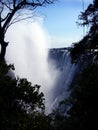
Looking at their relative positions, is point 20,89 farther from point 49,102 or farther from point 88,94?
point 49,102

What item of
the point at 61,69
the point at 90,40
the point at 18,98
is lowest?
the point at 18,98

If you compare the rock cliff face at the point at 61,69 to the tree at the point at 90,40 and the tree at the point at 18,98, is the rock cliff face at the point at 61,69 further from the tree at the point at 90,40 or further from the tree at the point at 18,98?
the tree at the point at 18,98

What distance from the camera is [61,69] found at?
54.8 metres

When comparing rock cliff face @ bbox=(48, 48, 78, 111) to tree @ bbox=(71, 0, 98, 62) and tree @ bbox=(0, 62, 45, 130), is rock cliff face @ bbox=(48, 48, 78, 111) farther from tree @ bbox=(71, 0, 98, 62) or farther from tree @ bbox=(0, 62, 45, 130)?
tree @ bbox=(0, 62, 45, 130)

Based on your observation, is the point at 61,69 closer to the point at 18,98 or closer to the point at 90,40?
the point at 90,40

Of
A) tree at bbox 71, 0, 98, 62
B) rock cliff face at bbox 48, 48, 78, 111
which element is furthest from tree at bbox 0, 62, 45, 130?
rock cliff face at bbox 48, 48, 78, 111

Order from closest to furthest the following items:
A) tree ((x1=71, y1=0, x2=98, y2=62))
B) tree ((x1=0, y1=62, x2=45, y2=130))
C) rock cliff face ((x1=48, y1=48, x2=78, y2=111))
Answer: tree ((x1=0, y1=62, x2=45, y2=130))
tree ((x1=71, y1=0, x2=98, y2=62))
rock cliff face ((x1=48, y1=48, x2=78, y2=111))

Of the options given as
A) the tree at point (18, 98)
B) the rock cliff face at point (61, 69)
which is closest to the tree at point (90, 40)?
the rock cliff face at point (61, 69)

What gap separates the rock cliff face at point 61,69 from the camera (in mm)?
48778

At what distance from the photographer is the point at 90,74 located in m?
13.8

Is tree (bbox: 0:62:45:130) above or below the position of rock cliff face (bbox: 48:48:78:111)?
below

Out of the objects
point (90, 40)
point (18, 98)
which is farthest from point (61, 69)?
point (18, 98)

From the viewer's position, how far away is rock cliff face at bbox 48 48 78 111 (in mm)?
48778

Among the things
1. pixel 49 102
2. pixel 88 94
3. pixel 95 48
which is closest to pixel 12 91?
pixel 88 94
